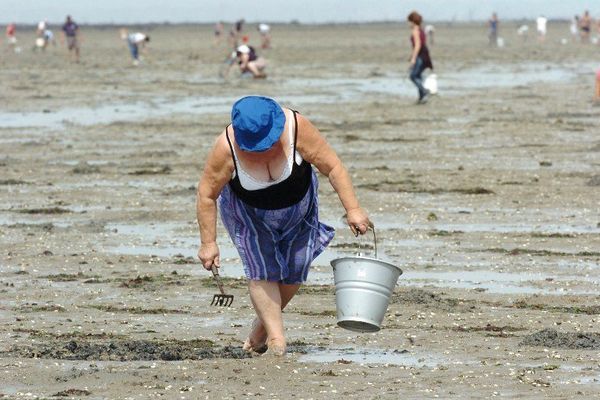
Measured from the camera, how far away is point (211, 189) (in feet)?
25.7

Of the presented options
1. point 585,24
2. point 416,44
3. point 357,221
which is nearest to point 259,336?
point 357,221

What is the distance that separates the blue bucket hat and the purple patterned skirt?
516 millimetres

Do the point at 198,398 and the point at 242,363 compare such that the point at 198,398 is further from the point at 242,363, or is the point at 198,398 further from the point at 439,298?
the point at 439,298

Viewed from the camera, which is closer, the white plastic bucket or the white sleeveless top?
the white sleeveless top

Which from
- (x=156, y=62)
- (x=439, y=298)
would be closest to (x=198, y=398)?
(x=439, y=298)

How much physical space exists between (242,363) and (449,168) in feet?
30.7

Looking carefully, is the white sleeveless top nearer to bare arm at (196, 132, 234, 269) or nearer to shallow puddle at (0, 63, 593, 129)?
bare arm at (196, 132, 234, 269)

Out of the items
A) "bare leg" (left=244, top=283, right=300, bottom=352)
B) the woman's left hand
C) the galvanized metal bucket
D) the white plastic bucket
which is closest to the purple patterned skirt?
"bare leg" (left=244, top=283, right=300, bottom=352)

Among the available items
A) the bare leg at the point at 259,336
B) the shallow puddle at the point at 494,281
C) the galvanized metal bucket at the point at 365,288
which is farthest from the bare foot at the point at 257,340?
the shallow puddle at the point at 494,281

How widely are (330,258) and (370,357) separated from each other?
344 cm

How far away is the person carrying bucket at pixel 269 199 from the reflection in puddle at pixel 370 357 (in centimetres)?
22

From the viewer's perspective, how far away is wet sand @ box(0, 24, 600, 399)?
761cm

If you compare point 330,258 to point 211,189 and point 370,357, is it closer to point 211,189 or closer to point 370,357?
point 370,357

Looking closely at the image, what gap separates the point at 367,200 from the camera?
14516 mm
